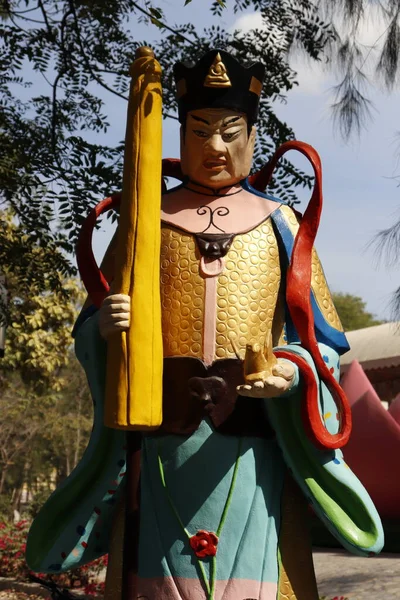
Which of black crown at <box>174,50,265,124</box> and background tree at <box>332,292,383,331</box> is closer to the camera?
black crown at <box>174,50,265,124</box>

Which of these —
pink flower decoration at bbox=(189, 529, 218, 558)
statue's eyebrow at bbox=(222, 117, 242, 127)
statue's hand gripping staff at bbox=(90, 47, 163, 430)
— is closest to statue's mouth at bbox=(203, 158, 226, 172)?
statue's eyebrow at bbox=(222, 117, 242, 127)

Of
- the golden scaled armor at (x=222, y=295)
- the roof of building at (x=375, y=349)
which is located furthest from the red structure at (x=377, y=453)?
the roof of building at (x=375, y=349)

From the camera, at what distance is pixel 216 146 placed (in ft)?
10.9

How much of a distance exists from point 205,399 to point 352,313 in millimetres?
30709

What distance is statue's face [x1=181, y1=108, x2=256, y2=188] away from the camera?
10.9 ft

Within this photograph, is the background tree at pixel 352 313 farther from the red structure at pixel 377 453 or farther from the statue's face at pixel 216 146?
the statue's face at pixel 216 146

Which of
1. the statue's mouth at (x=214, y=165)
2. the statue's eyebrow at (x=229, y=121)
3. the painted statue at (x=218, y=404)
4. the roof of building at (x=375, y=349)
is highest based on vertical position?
the roof of building at (x=375, y=349)

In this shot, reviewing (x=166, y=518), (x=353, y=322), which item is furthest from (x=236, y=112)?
(x=353, y=322)

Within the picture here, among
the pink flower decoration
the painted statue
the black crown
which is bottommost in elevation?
the pink flower decoration

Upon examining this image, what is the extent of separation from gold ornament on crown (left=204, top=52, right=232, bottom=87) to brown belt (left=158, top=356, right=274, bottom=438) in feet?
3.30

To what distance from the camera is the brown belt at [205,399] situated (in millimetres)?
3062

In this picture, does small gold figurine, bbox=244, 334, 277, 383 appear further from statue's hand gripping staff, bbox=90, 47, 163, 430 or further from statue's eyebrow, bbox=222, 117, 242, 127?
statue's eyebrow, bbox=222, 117, 242, 127

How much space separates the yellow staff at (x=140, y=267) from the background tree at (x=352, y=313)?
96.9ft

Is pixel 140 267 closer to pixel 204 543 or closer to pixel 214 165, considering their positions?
pixel 214 165
